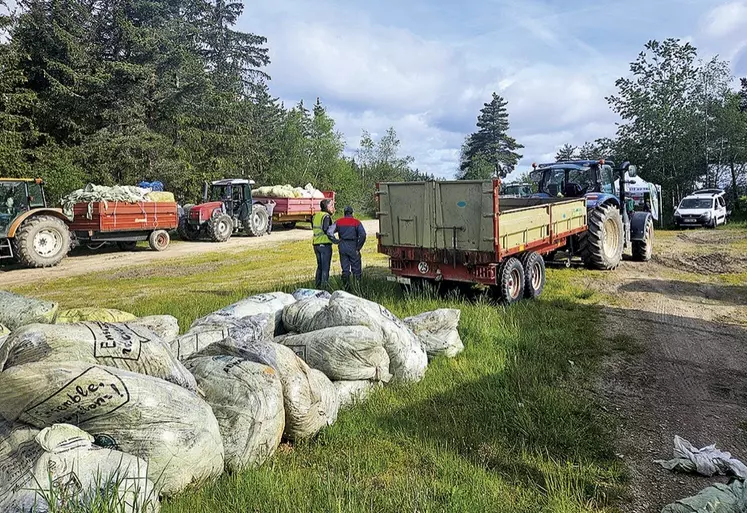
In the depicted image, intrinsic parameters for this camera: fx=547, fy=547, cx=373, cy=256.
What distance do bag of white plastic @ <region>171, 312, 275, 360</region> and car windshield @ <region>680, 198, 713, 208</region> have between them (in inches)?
783

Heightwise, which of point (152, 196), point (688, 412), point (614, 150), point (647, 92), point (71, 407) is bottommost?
point (688, 412)

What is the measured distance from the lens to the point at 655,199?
18.6 m

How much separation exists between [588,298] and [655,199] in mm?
12925

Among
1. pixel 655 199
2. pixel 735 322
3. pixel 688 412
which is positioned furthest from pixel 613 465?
pixel 655 199

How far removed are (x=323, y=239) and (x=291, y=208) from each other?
498 inches

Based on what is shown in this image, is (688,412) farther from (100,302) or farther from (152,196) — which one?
(152,196)

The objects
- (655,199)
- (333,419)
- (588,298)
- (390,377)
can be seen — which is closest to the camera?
(333,419)

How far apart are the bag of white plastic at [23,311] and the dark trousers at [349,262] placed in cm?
422

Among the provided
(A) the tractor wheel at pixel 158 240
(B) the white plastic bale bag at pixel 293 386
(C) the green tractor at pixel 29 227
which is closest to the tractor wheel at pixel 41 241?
(C) the green tractor at pixel 29 227

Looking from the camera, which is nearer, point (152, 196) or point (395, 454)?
point (395, 454)

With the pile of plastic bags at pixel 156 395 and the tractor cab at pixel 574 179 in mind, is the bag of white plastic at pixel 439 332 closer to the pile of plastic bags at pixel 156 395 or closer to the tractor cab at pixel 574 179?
the pile of plastic bags at pixel 156 395

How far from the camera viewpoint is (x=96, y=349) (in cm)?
280

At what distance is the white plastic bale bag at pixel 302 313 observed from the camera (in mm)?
4746

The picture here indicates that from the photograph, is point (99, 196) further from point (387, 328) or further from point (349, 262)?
point (387, 328)
